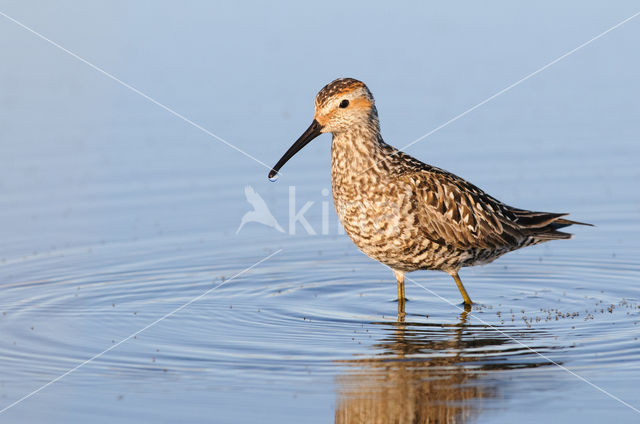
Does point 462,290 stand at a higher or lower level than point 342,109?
lower

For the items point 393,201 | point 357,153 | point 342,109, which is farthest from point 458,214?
point 342,109

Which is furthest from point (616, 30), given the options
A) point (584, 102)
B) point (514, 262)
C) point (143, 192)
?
point (143, 192)

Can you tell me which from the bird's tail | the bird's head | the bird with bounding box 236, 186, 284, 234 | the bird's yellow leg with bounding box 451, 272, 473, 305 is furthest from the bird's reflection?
the bird with bounding box 236, 186, 284, 234

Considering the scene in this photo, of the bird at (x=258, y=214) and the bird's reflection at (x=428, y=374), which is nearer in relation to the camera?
the bird's reflection at (x=428, y=374)

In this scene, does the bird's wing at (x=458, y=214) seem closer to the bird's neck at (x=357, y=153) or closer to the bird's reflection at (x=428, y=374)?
the bird's neck at (x=357, y=153)

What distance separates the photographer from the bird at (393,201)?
1125 centimetres

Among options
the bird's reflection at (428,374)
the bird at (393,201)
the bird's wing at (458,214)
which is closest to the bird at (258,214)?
the bird at (393,201)

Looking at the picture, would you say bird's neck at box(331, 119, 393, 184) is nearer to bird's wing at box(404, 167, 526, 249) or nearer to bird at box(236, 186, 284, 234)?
bird's wing at box(404, 167, 526, 249)

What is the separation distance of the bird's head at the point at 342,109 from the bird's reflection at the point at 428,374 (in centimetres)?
228

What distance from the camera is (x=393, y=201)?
442 inches

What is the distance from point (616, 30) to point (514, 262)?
1081 centimetres

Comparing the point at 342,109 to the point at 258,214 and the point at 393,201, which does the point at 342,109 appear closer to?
the point at 393,201

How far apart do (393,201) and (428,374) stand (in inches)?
98.6

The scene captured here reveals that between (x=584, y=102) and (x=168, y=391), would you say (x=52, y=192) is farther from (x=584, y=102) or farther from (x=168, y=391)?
(x=584, y=102)
